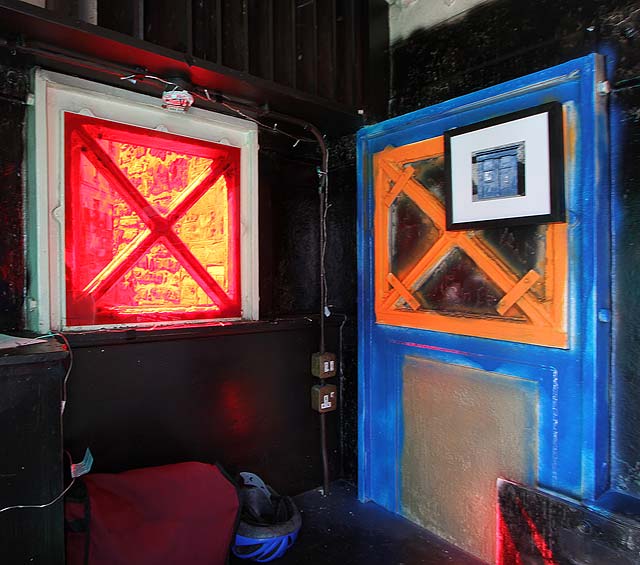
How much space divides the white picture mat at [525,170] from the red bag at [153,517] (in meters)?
1.73

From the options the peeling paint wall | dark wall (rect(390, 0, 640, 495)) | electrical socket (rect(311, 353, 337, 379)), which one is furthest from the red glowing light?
dark wall (rect(390, 0, 640, 495))

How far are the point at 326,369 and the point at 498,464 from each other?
3.67ft

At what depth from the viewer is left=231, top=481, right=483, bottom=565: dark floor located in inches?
87.5

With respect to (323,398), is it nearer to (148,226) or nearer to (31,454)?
(148,226)

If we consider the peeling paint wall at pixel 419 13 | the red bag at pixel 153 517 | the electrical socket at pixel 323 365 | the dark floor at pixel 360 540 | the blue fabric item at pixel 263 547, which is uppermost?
the peeling paint wall at pixel 419 13

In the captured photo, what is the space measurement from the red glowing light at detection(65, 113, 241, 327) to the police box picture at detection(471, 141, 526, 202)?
139 centimetres

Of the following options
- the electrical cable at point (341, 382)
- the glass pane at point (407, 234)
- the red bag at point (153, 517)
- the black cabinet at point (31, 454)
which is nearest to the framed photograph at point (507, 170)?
the glass pane at point (407, 234)

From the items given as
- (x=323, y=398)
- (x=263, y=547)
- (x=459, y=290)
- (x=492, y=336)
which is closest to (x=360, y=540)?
(x=263, y=547)

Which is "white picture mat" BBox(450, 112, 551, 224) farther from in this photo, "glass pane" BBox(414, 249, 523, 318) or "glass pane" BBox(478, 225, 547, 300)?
"glass pane" BBox(414, 249, 523, 318)

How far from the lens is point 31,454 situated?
1448 millimetres

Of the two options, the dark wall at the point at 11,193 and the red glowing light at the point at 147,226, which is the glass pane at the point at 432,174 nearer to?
the red glowing light at the point at 147,226

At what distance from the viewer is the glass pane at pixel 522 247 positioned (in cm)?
197

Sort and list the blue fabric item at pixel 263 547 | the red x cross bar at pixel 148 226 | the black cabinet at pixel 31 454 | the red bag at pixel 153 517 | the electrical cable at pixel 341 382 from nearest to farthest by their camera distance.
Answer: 1. the black cabinet at pixel 31 454
2. the red bag at pixel 153 517
3. the blue fabric item at pixel 263 547
4. the red x cross bar at pixel 148 226
5. the electrical cable at pixel 341 382

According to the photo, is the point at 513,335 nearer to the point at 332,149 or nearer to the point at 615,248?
the point at 615,248
